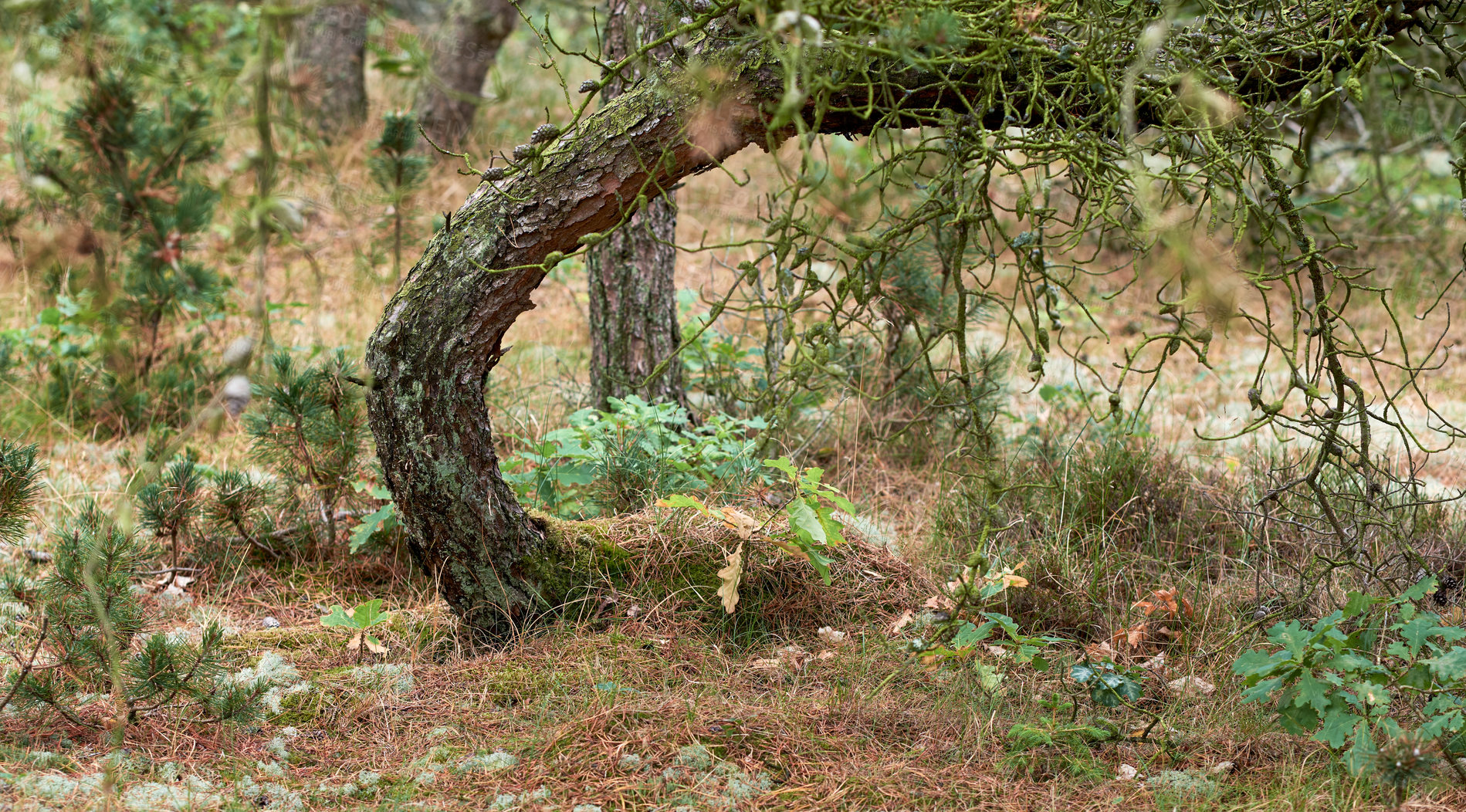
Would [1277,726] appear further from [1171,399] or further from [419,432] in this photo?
[1171,399]

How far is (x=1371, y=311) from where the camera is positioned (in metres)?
6.65

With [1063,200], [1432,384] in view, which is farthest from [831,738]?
[1063,200]

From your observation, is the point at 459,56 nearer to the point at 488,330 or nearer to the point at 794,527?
the point at 488,330

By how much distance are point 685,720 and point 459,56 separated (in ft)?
20.2

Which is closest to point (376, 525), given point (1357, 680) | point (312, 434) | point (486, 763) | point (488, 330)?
point (312, 434)

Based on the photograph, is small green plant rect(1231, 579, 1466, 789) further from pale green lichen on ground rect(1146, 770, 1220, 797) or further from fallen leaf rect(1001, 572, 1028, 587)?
fallen leaf rect(1001, 572, 1028, 587)

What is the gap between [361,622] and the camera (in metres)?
2.75

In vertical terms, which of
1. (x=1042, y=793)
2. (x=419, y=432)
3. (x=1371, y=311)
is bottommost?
(x=1042, y=793)

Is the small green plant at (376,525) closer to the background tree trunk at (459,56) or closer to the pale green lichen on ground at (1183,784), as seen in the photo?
the pale green lichen on ground at (1183,784)

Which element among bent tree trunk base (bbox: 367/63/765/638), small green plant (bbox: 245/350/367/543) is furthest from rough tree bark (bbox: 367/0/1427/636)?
small green plant (bbox: 245/350/367/543)

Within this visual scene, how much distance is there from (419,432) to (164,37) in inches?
265

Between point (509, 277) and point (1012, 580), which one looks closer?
point (509, 277)

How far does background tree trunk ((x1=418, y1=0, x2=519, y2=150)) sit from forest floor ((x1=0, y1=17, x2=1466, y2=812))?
427cm

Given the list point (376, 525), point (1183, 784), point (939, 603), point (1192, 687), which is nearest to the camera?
point (1183, 784)
